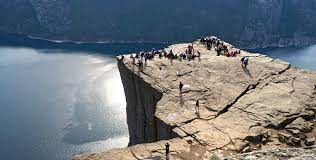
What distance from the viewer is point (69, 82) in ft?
643

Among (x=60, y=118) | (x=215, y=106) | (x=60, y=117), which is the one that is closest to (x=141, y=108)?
(x=215, y=106)

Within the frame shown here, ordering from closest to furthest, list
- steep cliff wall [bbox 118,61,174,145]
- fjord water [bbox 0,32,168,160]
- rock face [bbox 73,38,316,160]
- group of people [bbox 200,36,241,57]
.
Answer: rock face [bbox 73,38,316,160] < steep cliff wall [bbox 118,61,174,145] < group of people [bbox 200,36,241,57] < fjord water [bbox 0,32,168,160]

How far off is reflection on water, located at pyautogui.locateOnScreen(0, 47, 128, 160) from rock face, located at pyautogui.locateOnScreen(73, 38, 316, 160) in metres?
Answer: 56.7

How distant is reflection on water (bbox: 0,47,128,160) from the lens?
130375 millimetres

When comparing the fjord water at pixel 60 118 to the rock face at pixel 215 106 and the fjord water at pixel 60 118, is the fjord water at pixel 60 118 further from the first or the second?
the rock face at pixel 215 106

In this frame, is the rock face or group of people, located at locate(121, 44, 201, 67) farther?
group of people, located at locate(121, 44, 201, 67)

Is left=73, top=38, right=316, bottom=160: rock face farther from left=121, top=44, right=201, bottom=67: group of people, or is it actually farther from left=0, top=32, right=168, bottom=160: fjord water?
left=0, top=32, right=168, bottom=160: fjord water

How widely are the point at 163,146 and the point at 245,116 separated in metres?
13.5

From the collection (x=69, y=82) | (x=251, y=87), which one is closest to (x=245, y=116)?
(x=251, y=87)

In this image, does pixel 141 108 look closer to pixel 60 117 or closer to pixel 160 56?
pixel 160 56

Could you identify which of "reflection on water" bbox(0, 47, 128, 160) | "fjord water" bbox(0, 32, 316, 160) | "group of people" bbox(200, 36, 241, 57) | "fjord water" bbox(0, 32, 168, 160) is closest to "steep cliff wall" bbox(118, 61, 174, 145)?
"group of people" bbox(200, 36, 241, 57)

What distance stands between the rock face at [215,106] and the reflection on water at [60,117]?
186 feet

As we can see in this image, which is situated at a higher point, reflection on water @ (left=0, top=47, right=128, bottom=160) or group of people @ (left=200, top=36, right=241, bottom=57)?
group of people @ (left=200, top=36, right=241, bottom=57)

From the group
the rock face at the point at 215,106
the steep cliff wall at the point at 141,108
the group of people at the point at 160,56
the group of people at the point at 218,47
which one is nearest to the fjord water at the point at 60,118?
the steep cliff wall at the point at 141,108
